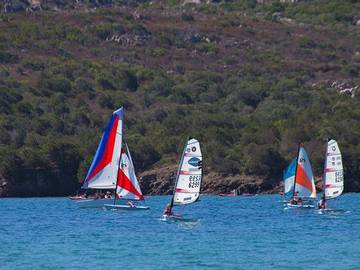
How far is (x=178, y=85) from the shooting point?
140 metres

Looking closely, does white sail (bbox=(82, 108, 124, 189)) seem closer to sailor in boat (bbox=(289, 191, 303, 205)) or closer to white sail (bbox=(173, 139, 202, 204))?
white sail (bbox=(173, 139, 202, 204))

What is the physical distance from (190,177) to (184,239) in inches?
347

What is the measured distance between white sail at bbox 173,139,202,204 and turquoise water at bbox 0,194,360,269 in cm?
130

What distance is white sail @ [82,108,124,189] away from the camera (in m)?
68.2

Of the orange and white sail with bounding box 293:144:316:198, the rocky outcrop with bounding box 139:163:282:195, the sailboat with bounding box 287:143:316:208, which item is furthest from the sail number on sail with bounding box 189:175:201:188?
the rocky outcrop with bounding box 139:163:282:195

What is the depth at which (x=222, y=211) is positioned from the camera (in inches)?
2879

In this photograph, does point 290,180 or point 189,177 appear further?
point 290,180

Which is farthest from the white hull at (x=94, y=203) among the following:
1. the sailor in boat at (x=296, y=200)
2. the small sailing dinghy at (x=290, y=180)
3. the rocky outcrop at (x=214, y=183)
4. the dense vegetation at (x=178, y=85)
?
the rocky outcrop at (x=214, y=183)

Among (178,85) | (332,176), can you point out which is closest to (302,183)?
(332,176)

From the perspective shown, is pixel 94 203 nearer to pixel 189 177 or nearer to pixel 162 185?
pixel 189 177

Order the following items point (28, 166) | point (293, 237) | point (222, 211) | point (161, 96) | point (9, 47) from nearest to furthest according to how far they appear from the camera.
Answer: point (293, 237) < point (222, 211) < point (28, 166) < point (161, 96) < point (9, 47)

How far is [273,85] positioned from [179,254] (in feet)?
312

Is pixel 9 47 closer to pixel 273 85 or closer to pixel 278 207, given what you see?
pixel 273 85

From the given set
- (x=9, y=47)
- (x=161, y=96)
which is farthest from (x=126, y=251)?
(x=9, y=47)
